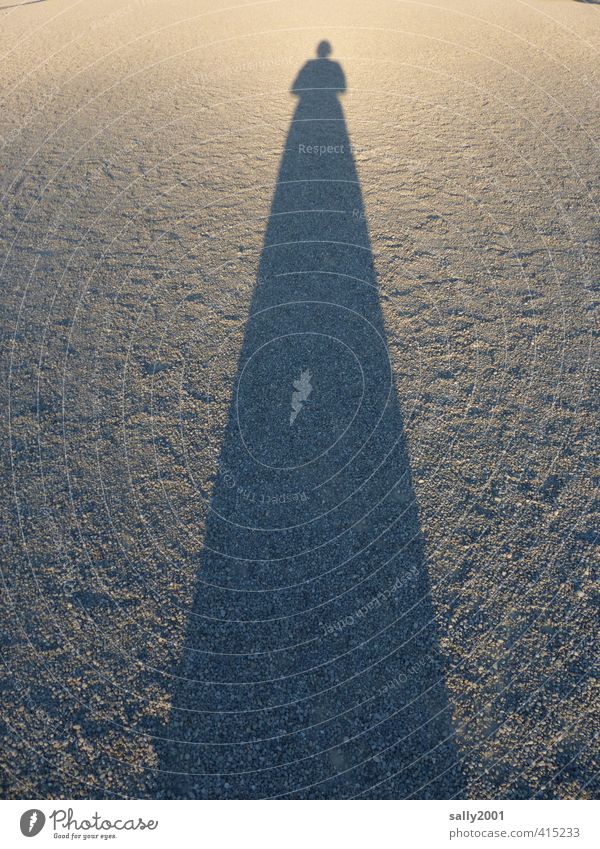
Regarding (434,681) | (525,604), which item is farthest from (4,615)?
(525,604)

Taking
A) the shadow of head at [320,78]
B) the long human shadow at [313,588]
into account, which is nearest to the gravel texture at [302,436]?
the long human shadow at [313,588]

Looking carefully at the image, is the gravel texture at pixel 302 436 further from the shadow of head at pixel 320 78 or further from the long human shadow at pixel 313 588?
the shadow of head at pixel 320 78

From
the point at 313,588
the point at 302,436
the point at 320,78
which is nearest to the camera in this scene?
the point at 313,588

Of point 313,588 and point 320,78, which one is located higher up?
point 320,78

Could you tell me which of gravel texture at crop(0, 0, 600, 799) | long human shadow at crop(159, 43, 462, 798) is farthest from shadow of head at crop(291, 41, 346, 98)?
long human shadow at crop(159, 43, 462, 798)

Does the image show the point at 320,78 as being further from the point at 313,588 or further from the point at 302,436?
the point at 313,588

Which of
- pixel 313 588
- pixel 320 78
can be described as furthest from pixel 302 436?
pixel 320 78

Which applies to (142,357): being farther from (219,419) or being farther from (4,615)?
(4,615)
